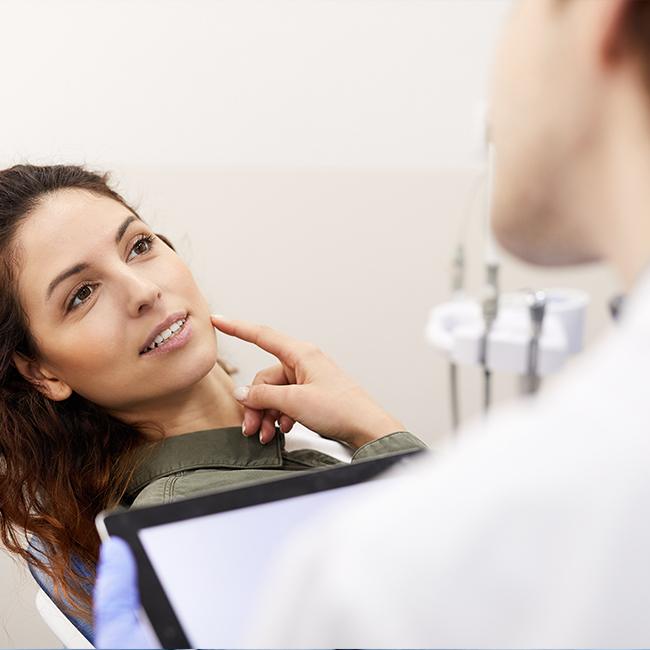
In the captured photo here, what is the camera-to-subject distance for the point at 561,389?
0.38 m

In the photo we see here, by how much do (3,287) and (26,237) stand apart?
81 mm

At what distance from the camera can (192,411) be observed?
3.96ft

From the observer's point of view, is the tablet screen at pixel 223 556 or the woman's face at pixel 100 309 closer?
the tablet screen at pixel 223 556

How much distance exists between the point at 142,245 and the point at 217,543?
0.63 m

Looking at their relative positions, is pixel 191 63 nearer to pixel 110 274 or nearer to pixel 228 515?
pixel 110 274

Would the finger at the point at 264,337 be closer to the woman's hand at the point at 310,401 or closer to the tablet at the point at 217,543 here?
the woman's hand at the point at 310,401

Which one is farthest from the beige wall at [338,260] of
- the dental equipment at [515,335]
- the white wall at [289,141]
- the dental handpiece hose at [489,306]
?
the dental handpiece hose at [489,306]

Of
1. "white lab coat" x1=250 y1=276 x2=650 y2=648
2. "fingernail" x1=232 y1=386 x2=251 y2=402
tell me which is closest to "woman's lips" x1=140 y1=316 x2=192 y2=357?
"fingernail" x1=232 y1=386 x2=251 y2=402

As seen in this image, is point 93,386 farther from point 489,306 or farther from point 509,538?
point 509,538

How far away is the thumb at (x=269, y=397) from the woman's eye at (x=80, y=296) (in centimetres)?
26

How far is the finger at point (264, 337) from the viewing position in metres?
1.21

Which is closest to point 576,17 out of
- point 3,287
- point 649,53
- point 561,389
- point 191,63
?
point 649,53

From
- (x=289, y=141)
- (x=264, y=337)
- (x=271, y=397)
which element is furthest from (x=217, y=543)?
(x=289, y=141)

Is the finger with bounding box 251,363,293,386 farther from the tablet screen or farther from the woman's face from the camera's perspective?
the tablet screen
